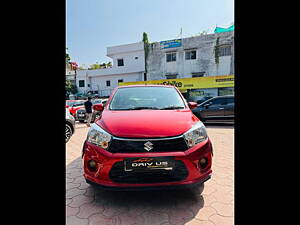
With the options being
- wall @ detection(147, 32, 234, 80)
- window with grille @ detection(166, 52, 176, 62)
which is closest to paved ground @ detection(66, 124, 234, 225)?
wall @ detection(147, 32, 234, 80)

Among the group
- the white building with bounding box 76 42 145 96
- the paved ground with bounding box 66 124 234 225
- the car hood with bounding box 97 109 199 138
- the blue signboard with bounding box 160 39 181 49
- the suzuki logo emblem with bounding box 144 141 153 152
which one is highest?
the blue signboard with bounding box 160 39 181 49

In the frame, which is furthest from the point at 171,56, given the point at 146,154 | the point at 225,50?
the point at 146,154

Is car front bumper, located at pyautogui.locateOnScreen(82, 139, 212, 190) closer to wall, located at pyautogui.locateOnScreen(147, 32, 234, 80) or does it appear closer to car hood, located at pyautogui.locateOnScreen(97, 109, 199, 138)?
car hood, located at pyautogui.locateOnScreen(97, 109, 199, 138)

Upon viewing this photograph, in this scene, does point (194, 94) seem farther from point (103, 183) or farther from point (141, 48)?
point (103, 183)

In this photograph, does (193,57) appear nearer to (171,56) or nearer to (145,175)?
(171,56)

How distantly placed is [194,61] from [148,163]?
19.9m

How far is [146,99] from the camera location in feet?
9.08

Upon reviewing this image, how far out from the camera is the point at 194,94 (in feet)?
49.7

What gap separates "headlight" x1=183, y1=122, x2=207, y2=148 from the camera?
1851 millimetres

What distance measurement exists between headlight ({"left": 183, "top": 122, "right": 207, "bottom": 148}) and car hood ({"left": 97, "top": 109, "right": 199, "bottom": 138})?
52 millimetres

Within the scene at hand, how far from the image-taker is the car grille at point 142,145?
1.75 m

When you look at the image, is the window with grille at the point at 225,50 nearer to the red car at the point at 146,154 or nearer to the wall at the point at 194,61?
the wall at the point at 194,61
